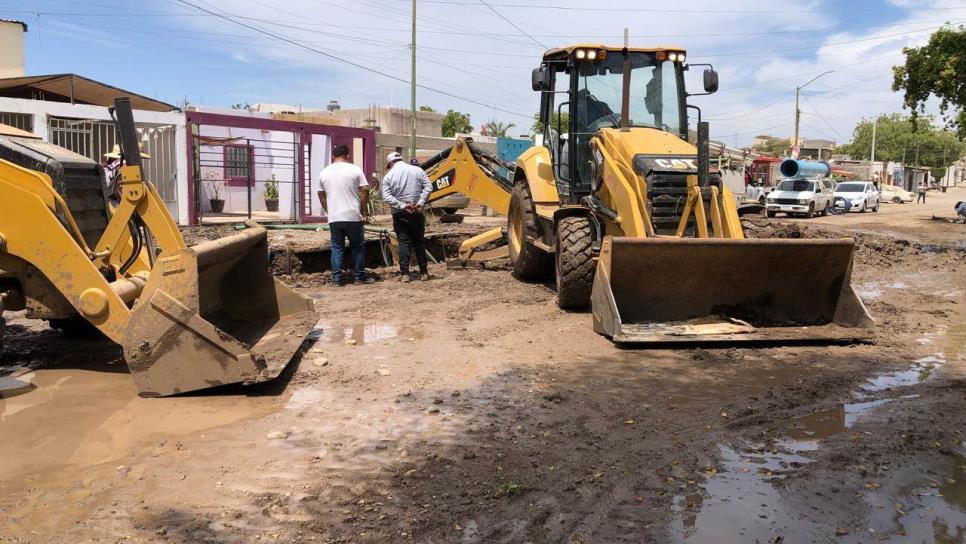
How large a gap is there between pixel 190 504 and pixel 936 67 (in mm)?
24643

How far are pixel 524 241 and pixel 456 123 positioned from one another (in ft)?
167

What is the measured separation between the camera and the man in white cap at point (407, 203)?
31.8 feet

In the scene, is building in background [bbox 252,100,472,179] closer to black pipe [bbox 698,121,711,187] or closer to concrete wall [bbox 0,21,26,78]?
concrete wall [bbox 0,21,26,78]

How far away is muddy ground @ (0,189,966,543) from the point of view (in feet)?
10.7

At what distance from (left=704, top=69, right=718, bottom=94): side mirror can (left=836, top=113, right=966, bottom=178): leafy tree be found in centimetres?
8849

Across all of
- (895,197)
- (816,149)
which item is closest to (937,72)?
(895,197)

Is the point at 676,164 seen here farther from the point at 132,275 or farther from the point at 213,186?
the point at 213,186

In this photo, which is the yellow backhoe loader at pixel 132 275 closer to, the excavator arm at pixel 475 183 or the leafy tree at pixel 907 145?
the excavator arm at pixel 475 183

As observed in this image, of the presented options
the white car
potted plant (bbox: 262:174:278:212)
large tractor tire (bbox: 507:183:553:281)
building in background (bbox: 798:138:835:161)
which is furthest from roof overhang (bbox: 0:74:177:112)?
building in background (bbox: 798:138:835:161)

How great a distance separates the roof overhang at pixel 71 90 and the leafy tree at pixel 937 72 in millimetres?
21164

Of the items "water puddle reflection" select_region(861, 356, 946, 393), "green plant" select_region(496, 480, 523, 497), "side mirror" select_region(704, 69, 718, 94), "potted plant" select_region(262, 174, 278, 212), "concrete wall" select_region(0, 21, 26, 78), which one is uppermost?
"concrete wall" select_region(0, 21, 26, 78)

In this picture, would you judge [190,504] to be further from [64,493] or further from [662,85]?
[662,85]

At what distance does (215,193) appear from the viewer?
23.1m

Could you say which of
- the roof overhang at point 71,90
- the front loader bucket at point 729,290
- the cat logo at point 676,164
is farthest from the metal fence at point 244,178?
the front loader bucket at point 729,290
